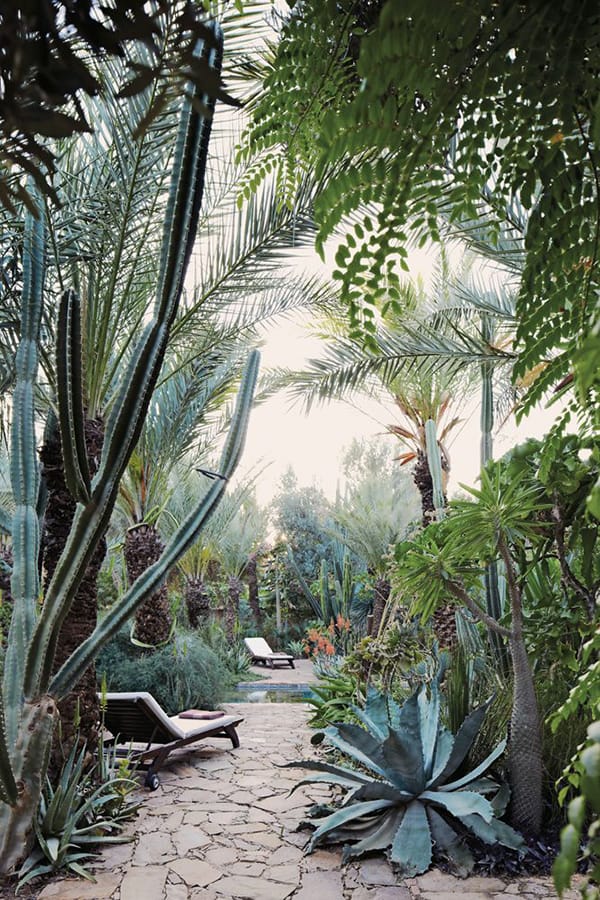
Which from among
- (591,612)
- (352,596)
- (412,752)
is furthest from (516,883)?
(352,596)

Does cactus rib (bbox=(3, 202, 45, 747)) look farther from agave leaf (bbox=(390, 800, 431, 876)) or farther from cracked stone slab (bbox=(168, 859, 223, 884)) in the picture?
agave leaf (bbox=(390, 800, 431, 876))

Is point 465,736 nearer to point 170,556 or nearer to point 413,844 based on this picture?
point 413,844

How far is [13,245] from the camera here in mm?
3768

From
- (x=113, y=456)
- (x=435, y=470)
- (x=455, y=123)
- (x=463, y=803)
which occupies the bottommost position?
(x=463, y=803)

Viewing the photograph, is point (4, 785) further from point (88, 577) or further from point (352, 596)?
point (352, 596)

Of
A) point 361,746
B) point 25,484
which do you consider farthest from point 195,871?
point 25,484

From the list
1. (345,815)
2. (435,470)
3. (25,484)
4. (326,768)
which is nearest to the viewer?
(25,484)

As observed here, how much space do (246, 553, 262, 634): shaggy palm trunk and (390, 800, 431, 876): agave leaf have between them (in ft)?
43.8

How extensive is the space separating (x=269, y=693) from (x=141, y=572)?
3.67m

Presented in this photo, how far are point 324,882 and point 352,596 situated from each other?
36.8 ft

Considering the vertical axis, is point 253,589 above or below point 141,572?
below

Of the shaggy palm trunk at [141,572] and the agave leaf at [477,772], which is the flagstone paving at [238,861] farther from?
the shaggy palm trunk at [141,572]

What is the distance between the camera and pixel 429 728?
157 inches

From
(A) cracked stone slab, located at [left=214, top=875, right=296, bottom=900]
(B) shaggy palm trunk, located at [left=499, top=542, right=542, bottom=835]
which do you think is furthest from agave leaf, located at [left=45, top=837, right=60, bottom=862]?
(B) shaggy palm trunk, located at [left=499, top=542, right=542, bottom=835]
